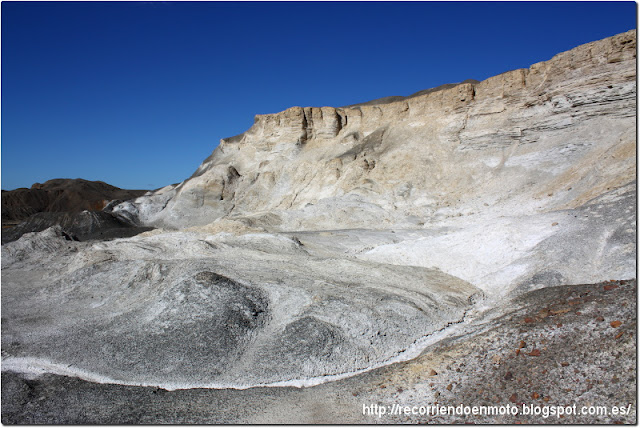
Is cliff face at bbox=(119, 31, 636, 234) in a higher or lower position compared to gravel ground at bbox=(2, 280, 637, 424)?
higher

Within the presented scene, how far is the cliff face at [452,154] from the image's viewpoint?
18.2 m

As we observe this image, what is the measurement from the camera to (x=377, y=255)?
48.4 feet

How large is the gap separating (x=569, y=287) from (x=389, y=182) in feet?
49.4

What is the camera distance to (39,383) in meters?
8.23

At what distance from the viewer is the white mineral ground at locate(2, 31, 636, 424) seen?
30.0 ft

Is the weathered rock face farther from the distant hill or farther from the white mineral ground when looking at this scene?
→ the distant hill

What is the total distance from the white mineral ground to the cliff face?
9 cm

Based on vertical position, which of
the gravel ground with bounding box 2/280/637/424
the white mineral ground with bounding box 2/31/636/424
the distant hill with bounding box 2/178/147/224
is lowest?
the gravel ground with bounding box 2/280/637/424

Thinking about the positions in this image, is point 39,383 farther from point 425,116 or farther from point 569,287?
point 425,116

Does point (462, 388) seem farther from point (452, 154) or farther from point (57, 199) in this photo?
point (57, 199)

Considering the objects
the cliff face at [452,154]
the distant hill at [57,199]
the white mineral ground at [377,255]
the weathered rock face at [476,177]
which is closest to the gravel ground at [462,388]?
the white mineral ground at [377,255]

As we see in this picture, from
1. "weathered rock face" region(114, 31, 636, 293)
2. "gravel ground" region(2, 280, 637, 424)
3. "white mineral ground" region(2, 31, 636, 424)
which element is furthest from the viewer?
"weathered rock face" region(114, 31, 636, 293)

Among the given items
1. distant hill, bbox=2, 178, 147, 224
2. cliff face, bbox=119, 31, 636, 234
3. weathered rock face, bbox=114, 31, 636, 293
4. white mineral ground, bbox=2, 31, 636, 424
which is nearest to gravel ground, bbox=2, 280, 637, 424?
white mineral ground, bbox=2, 31, 636, 424

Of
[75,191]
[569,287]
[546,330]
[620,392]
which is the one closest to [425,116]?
[569,287]
